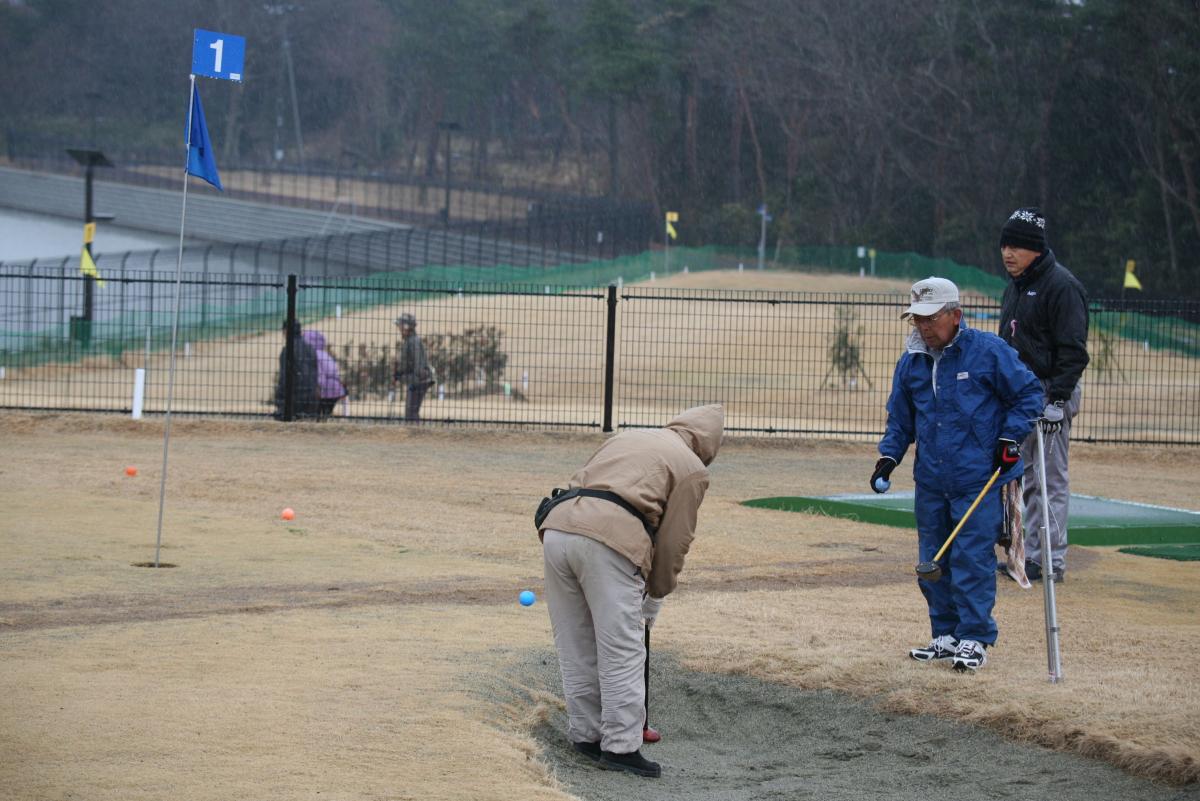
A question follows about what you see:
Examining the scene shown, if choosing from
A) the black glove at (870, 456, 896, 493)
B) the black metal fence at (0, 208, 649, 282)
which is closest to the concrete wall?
the black metal fence at (0, 208, 649, 282)

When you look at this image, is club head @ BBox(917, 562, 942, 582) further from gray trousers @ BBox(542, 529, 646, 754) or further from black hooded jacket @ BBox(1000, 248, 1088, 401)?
black hooded jacket @ BBox(1000, 248, 1088, 401)

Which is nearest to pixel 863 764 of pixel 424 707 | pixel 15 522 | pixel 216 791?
pixel 424 707

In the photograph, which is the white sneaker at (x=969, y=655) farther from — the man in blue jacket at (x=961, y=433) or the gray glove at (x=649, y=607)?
the gray glove at (x=649, y=607)

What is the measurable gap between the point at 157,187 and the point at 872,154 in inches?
1306

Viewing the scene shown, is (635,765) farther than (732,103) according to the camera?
No

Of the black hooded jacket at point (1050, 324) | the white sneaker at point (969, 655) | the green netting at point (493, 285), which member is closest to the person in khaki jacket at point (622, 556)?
the white sneaker at point (969, 655)

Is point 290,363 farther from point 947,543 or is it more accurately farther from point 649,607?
point 649,607

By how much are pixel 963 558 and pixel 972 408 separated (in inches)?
28.8

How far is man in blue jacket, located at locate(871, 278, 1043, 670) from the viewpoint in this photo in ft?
24.0

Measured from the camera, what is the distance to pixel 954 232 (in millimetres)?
60875

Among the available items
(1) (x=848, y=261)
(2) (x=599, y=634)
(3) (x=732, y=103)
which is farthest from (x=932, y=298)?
(3) (x=732, y=103)

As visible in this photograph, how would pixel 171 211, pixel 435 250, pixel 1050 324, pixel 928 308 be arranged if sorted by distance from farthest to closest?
1. pixel 171 211
2. pixel 435 250
3. pixel 1050 324
4. pixel 928 308

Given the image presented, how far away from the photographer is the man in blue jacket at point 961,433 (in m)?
7.31

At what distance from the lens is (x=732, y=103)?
76.2 metres
